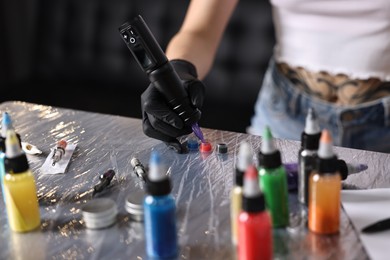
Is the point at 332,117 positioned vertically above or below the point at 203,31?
below

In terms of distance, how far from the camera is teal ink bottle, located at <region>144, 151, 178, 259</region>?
0.64 m

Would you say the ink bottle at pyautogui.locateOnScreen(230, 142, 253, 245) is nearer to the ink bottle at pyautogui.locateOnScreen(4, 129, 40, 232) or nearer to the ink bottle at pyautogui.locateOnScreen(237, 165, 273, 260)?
the ink bottle at pyautogui.locateOnScreen(237, 165, 273, 260)

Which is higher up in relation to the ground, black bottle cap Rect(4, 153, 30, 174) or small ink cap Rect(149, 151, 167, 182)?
small ink cap Rect(149, 151, 167, 182)

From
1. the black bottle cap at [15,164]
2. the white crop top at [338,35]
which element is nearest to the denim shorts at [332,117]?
the white crop top at [338,35]

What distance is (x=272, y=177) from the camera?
703 mm

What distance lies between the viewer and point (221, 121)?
1.95 m

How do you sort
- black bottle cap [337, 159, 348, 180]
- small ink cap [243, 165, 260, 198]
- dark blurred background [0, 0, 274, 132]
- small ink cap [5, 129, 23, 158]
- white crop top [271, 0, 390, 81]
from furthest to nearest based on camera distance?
dark blurred background [0, 0, 274, 132] → white crop top [271, 0, 390, 81] → black bottle cap [337, 159, 348, 180] → small ink cap [5, 129, 23, 158] → small ink cap [243, 165, 260, 198]

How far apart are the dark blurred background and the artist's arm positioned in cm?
66

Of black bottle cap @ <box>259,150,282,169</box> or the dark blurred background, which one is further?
the dark blurred background

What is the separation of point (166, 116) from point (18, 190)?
284 millimetres

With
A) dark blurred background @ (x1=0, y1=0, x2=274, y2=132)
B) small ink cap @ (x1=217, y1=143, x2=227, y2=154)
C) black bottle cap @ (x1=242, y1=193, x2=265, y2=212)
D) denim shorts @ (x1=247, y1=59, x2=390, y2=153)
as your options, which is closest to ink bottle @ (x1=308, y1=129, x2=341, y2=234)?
black bottle cap @ (x1=242, y1=193, x2=265, y2=212)

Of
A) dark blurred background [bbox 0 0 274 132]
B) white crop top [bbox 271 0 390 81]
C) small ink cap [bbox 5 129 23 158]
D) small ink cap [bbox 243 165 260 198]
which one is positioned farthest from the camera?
dark blurred background [bbox 0 0 274 132]

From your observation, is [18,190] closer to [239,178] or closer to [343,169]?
[239,178]

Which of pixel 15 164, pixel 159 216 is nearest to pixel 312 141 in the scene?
pixel 159 216
